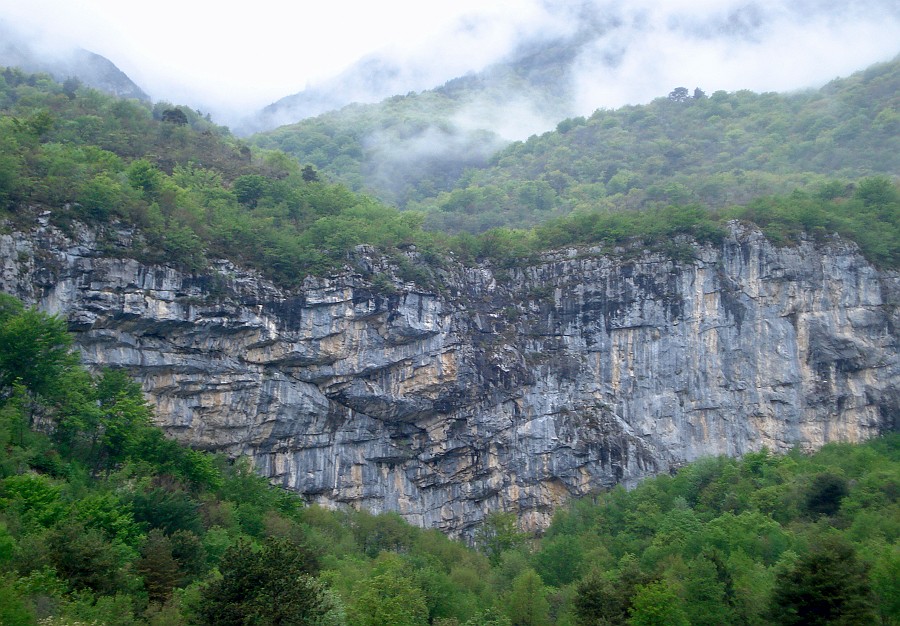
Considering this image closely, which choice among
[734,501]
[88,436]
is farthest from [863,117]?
[88,436]

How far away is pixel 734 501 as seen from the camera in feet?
111

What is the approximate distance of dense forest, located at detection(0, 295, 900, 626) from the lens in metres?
19.0

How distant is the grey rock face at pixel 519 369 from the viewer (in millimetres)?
34062

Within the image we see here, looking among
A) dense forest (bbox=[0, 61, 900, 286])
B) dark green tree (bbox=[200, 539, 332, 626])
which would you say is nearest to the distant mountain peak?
dense forest (bbox=[0, 61, 900, 286])

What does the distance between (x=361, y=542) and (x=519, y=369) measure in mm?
10633

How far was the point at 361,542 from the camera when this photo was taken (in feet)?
107

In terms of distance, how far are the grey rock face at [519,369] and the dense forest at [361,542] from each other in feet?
5.14

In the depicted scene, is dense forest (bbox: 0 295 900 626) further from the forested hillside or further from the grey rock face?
the forested hillside

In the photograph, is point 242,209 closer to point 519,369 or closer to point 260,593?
point 519,369

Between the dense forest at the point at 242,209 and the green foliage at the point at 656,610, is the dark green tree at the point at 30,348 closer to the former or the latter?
the dense forest at the point at 242,209

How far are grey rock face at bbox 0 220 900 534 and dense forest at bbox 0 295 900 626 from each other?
5.14 feet

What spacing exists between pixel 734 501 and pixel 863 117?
143ft

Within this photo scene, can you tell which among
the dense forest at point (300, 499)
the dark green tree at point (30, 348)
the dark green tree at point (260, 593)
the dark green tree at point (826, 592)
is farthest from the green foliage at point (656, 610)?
the dark green tree at point (30, 348)

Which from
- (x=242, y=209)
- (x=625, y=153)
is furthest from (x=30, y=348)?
(x=625, y=153)
